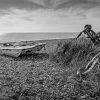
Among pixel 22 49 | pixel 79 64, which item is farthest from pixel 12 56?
pixel 79 64

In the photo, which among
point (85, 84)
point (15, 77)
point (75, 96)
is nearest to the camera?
point (75, 96)

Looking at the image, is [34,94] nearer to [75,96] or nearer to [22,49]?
[75,96]

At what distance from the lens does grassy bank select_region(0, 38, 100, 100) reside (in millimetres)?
7698

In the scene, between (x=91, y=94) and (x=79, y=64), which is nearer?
(x=91, y=94)

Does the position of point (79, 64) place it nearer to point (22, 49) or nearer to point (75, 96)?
point (75, 96)

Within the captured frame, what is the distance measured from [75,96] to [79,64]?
4.22m

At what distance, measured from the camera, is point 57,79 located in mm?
9742

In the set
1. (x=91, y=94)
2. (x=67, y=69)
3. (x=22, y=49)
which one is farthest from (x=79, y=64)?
(x=22, y=49)

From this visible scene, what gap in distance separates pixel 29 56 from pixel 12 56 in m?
1.34

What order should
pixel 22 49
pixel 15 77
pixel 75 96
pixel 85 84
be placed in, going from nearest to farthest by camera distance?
1. pixel 75 96
2. pixel 85 84
3. pixel 15 77
4. pixel 22 49

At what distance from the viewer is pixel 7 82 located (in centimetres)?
941

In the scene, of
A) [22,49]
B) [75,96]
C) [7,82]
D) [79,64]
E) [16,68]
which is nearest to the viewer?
[75,96]

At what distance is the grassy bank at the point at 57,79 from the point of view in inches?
303

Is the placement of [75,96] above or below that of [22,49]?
below
